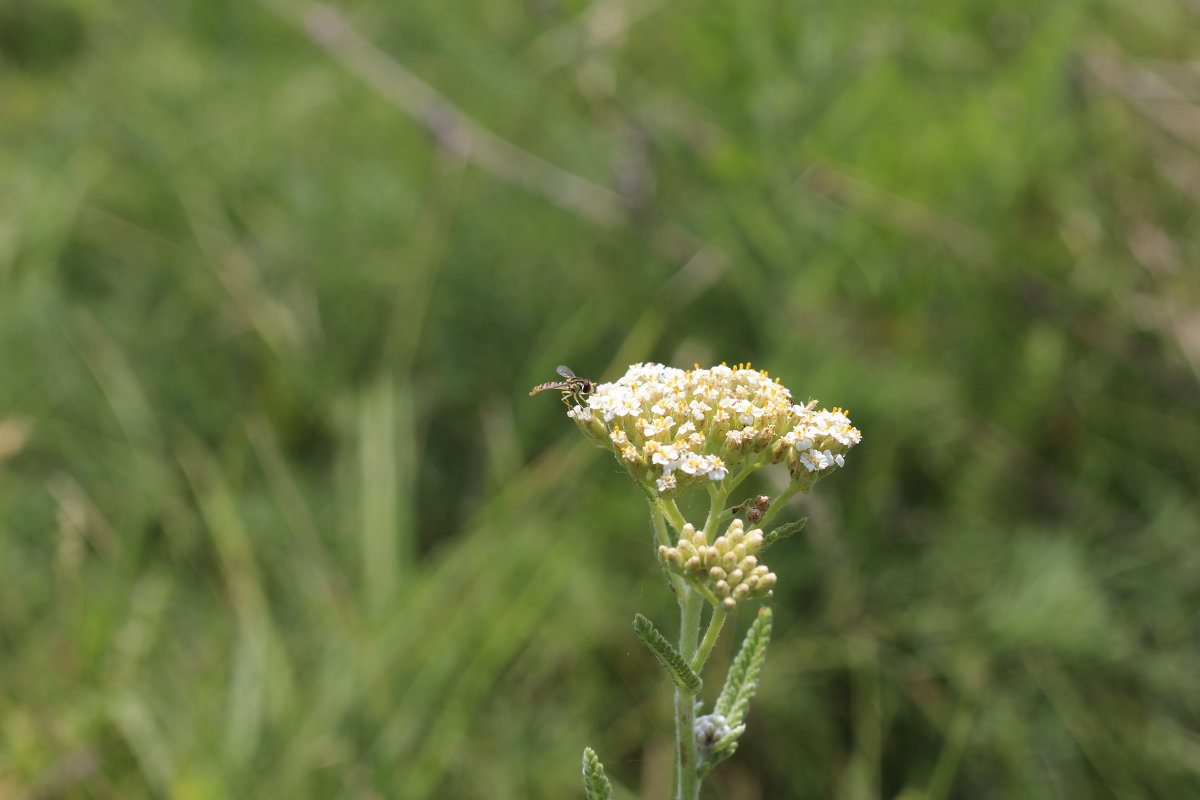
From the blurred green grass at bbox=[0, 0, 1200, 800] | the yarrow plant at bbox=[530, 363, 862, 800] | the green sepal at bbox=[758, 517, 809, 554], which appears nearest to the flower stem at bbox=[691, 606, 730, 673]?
the yarrow plant at bbox=[530, 363, 862, 800]

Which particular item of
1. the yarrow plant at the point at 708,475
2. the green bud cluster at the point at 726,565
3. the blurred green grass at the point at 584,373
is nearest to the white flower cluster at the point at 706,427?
the yarrow plant at the point at 708,475

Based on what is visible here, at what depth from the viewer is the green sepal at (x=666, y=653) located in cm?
124

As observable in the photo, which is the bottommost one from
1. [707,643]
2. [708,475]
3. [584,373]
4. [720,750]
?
[584,373]

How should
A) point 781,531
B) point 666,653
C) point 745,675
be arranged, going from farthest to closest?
1. point 745,675
2. point 781,531
3. point 666,653

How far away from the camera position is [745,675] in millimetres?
1487

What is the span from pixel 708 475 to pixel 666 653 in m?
0.33

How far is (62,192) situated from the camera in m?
4.08

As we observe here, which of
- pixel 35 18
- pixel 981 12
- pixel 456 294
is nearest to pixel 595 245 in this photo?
pixel 456 294

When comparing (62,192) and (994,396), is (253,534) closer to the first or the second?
(62,192)

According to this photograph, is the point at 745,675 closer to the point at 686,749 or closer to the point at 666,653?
the point at 686,749

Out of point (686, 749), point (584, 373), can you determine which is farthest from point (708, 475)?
point (584, 373)

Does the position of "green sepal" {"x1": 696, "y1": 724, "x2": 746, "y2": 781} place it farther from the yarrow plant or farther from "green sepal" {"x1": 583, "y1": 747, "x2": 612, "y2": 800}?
"green sepal" {"x1": 583, "y1": 747, "x2": 612, "y2": 800}

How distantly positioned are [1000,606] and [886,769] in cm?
59

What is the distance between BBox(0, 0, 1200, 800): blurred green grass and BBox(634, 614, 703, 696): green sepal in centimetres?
136
